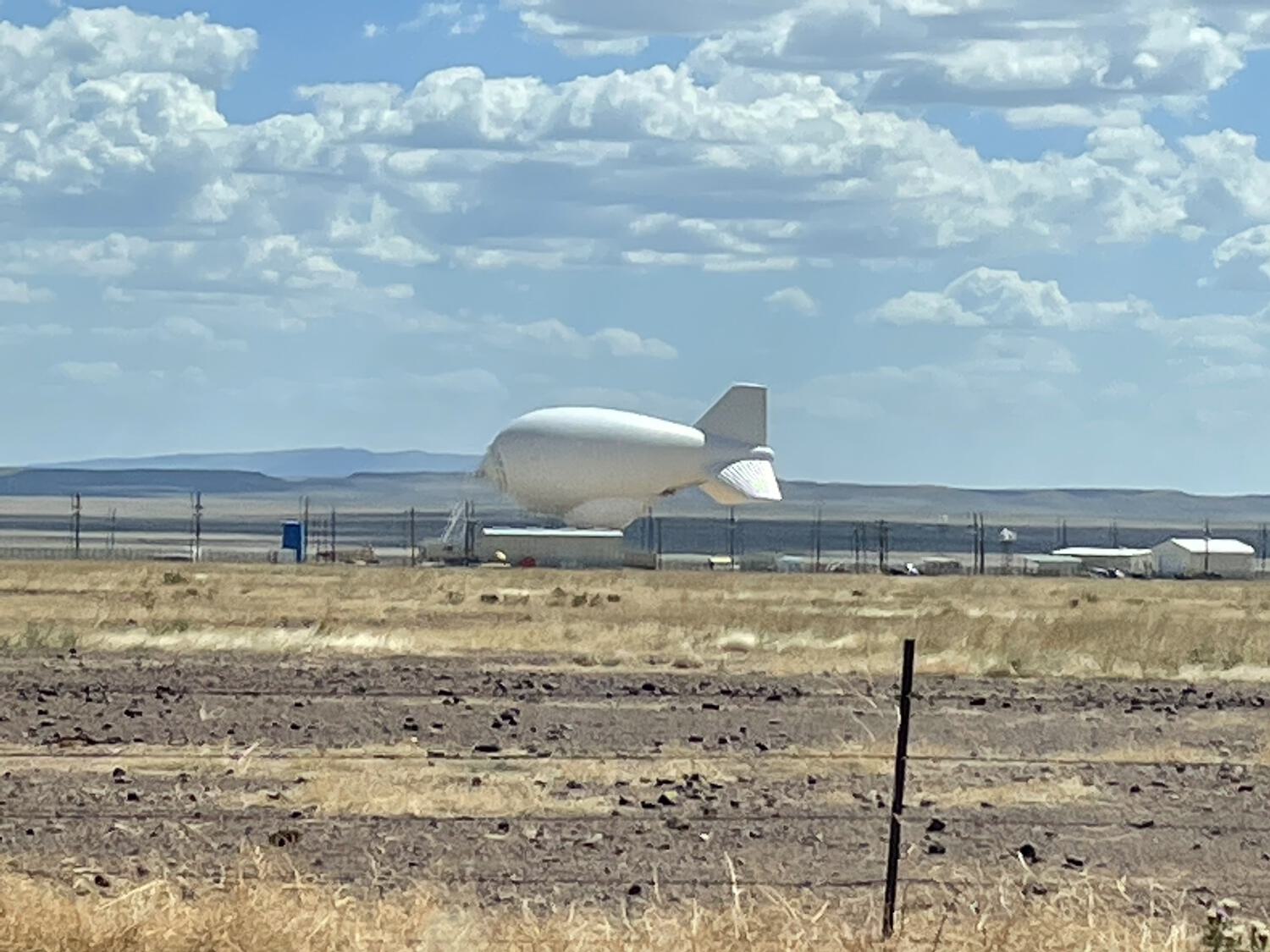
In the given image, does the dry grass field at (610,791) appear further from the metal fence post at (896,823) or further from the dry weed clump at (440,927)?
the metal fence post at (896,823)

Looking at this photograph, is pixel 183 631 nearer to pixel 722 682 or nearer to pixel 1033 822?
pixel 722 682

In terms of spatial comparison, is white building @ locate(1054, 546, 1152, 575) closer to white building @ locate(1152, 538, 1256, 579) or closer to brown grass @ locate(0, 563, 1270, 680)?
white building @ locate(1152, 538, 1256, 579)

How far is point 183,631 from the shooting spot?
39812 mm

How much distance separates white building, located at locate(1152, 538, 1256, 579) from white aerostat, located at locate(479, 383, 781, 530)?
25.1 m

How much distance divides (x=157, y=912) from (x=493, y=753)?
10.1 metres

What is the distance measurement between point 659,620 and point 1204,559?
8098 centimetres

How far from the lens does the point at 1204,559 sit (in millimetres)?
124438

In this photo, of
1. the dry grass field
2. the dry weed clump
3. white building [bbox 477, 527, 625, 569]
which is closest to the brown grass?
the dry grass field

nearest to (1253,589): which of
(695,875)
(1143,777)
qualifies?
(1143,777)

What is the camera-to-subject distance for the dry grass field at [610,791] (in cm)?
1089

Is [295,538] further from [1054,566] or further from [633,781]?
[633,781]

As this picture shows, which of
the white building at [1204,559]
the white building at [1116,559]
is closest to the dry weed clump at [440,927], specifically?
the white building at [1204,559]

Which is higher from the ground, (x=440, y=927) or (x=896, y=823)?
(x=896, y=823)

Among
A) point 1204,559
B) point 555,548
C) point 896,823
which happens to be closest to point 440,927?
point 896,823
